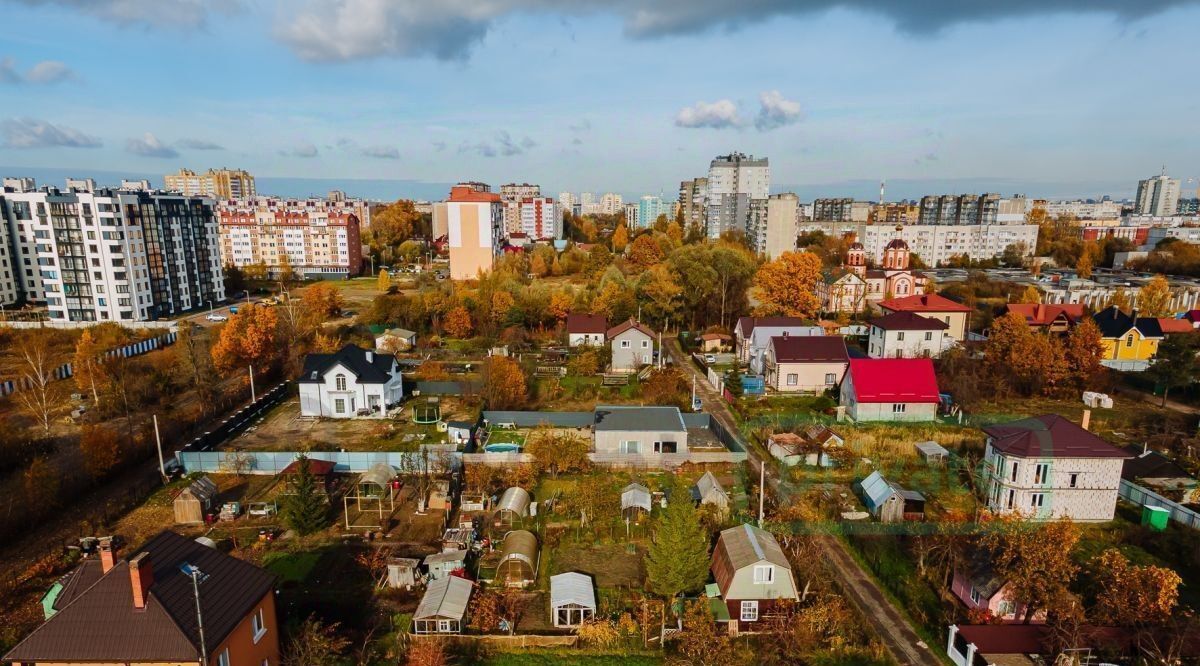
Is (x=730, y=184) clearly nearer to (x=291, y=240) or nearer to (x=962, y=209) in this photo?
(x=962, y=209)

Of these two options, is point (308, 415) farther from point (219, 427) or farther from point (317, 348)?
point (317, 348)

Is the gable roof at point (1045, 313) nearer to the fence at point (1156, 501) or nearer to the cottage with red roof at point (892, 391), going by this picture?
the cottage with red roof at point (892, 391)

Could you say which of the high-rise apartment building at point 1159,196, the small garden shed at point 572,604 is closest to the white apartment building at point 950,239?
the small garden shed at point 572,604

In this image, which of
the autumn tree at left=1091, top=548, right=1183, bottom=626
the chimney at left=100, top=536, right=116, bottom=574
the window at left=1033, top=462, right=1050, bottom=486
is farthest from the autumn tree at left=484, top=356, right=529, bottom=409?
the autumn tree at left=1091, top=548, right=1183, bottom=626

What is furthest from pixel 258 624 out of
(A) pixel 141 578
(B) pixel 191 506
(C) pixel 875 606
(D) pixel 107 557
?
(C) pixel 875 606

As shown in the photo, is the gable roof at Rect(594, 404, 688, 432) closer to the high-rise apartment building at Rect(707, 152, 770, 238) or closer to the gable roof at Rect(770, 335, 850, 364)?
the gable roof at Rect(770, 335, 850, 364)

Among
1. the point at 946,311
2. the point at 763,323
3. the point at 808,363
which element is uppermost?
the point at 946,311

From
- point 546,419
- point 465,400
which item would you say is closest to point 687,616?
point 546,419
